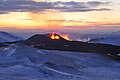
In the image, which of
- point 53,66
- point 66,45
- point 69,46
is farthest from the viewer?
point 66,45

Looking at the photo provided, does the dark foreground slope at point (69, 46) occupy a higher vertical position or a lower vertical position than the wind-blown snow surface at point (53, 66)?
lower

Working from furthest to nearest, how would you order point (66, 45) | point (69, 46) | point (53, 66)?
point (66, 45) → point (69, 46) → point (53, 66)

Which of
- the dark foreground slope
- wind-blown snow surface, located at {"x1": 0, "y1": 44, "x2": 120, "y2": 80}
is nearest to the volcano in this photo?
the dark foreground slope

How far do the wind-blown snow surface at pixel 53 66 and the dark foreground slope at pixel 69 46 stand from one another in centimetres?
852

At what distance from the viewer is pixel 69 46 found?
154ft

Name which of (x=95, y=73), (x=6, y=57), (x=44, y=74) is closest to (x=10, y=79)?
(x=44, y=74)

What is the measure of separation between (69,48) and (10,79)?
2545cm

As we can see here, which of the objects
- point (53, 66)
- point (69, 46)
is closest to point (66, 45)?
point (69, 46)

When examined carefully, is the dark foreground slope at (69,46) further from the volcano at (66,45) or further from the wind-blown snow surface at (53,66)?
the wind-blown snow surface at (53,66)

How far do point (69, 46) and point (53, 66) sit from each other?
1971cm

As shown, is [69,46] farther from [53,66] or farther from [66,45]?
[53,66]

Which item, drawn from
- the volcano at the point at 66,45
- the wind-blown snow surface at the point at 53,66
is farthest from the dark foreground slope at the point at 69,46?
the wind-blown snow surface at the point at 53,66

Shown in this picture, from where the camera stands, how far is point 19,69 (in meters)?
24.3

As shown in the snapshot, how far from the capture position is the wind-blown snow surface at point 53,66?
2330cm
